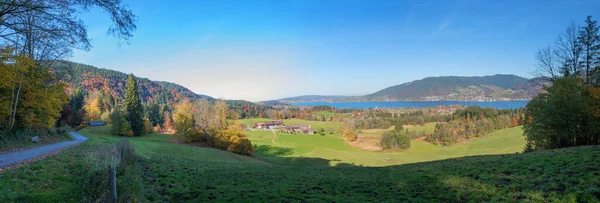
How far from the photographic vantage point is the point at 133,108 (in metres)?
47.8

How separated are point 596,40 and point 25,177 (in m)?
40.9

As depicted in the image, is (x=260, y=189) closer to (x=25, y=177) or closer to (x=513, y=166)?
(x=25, y=177)

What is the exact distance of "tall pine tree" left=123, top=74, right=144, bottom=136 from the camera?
156 ft

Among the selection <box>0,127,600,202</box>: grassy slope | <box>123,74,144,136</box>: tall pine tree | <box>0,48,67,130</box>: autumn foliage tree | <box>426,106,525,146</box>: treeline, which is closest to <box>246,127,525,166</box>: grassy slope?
<box>426,106,525,146</box>: treeline

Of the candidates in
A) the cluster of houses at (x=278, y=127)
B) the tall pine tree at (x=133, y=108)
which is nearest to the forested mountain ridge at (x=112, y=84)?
A: the cluster of houses at (x=278, y=127)

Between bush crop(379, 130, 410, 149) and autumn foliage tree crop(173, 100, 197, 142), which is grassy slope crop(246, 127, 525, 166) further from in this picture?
autumn foliage tree crop(173, 100, 197, 142)

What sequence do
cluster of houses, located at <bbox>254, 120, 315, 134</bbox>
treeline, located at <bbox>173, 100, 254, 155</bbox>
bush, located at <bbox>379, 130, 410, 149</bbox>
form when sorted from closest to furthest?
treeline, located at <bbox>173, 100, 254, 155</bbox> → bush, located at <bbox>379, 130, 410, 149</bbox> → cluster of houses, located at <bbox>254, 120, 315, 134</bbox>

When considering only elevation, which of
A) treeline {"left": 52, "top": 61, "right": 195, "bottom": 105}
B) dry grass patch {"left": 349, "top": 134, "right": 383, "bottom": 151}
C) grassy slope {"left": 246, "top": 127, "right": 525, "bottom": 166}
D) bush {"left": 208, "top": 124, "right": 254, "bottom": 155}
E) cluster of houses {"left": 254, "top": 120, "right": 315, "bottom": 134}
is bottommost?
dry grass patch {"left": 349, "top": 134, "right": 383, "bottom": 151}

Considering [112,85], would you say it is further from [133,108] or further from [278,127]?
[133,108]

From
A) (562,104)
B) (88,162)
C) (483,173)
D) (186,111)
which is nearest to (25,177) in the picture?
(88,162)

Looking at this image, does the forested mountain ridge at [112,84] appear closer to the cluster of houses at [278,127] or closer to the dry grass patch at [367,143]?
the cluster of houses at [278,127]

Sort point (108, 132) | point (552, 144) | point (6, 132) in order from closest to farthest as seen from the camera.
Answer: point (6, 132), point (552, 144), point (108, 132)

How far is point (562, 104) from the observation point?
2014 cm

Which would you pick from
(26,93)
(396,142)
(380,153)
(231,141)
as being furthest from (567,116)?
(396,142)
